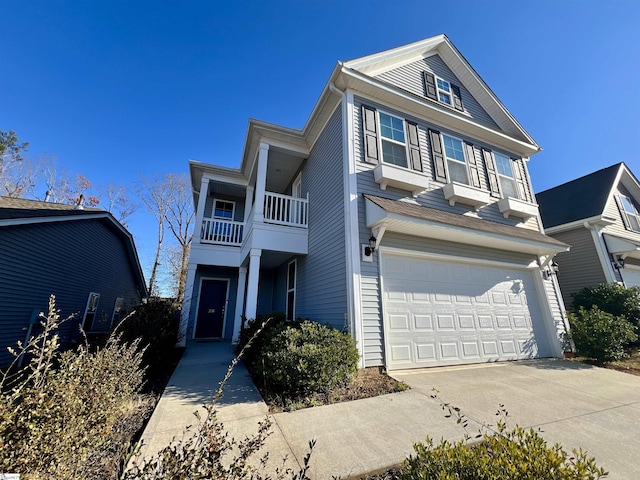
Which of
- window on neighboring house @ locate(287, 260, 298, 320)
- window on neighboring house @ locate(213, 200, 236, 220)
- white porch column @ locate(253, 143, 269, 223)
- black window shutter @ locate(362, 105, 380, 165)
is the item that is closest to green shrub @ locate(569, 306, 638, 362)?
black window shutter @ locate(362, 105, 380, 165)

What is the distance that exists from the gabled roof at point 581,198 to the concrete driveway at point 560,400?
7558 millimetres

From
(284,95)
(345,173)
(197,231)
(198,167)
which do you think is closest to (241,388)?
(345,173)

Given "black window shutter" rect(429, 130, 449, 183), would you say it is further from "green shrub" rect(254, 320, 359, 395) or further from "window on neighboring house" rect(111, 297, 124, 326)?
"window on neighboring house" rect(111, 297, 124, 326)

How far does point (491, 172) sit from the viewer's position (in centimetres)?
777

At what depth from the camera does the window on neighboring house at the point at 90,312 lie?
29.9ft

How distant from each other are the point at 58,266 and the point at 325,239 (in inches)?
321

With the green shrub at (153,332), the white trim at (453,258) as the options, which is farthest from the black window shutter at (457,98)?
the green shrub at (153,332)

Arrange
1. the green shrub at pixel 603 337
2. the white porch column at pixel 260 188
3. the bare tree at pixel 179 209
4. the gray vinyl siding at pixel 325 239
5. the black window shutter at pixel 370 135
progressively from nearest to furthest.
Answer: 1. the gray vinyl siding at pixel 325 239
2. the green shrub at pixel 603 337
3. the black window shutter at pixel 370 135
4. the white porch column at pixel 260 188
5. the bare tree at pixel 179 209

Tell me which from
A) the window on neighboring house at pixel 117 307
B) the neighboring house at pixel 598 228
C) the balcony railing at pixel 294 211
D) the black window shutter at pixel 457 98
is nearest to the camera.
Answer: the balcony railing at pixel 294 211

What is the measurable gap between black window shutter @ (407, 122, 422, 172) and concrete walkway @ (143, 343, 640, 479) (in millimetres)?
4869

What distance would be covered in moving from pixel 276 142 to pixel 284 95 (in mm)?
2000

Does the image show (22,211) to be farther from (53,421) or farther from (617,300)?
(617,300)

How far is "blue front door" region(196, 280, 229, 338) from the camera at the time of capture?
10008mm

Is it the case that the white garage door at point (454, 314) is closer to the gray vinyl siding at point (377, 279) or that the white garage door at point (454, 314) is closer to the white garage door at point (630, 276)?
the gray vinyl siding at point (377, 279)
